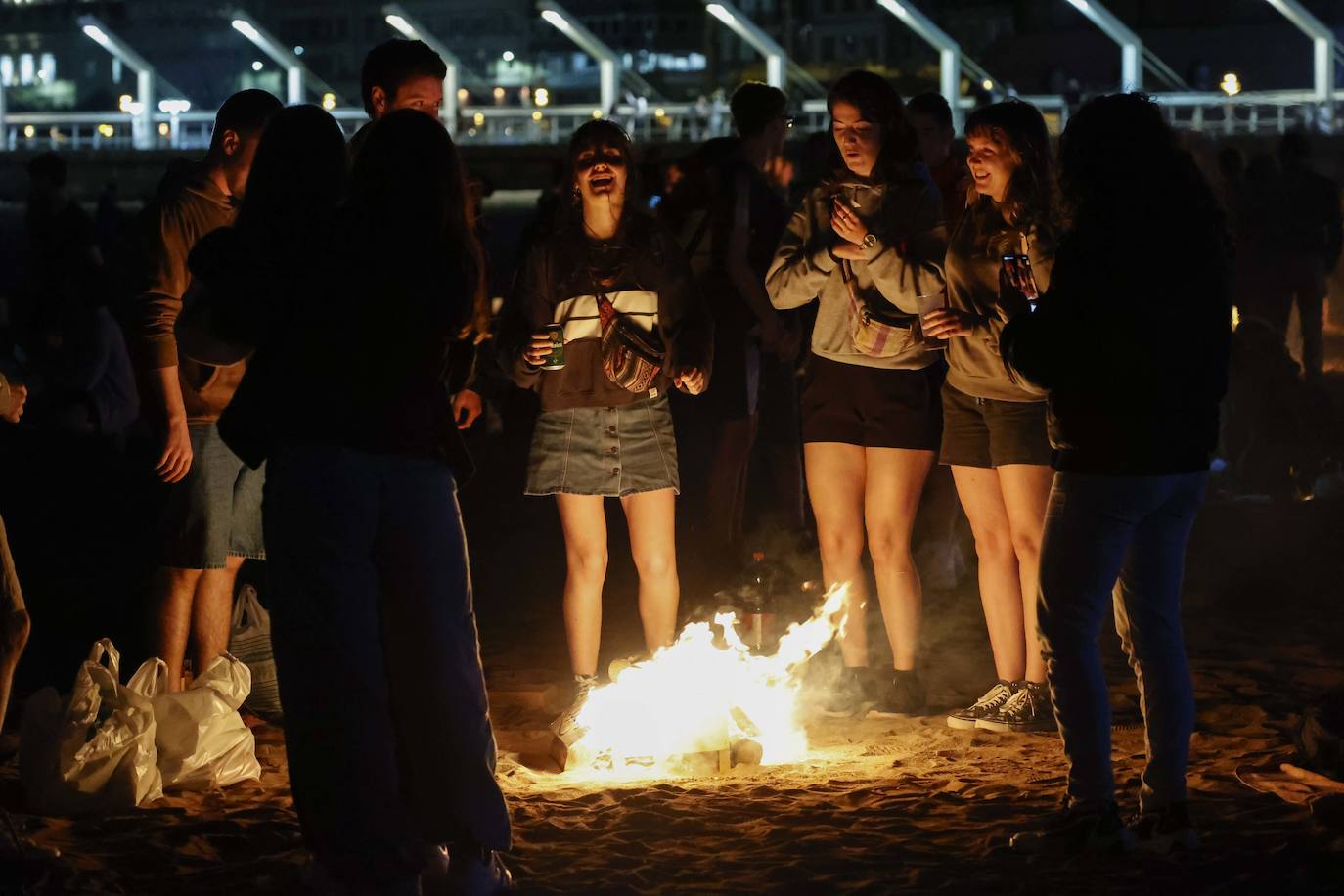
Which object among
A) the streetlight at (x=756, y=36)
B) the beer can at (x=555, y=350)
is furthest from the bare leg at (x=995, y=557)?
the streetlight at (x=756, y=36)

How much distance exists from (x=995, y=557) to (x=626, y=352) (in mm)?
1374

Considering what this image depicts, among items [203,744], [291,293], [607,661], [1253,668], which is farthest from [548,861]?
[1253,668]

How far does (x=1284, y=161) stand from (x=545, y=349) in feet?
26.8

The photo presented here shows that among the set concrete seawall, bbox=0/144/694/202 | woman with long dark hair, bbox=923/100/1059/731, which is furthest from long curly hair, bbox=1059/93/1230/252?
concrete seawall, bbox=0/144/694/202

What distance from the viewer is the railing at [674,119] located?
146 ft

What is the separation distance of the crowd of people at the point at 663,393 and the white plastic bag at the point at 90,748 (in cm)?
51

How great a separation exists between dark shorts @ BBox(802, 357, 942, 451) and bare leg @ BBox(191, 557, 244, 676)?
2014 millimetres

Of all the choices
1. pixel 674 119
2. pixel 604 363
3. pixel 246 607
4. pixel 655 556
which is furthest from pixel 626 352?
pixel 674 119

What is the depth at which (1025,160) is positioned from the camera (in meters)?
5.00

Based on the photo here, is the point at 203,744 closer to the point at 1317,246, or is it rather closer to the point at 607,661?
the point at 607,661

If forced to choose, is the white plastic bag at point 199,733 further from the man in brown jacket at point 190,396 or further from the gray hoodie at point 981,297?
the gray hoodie at point 981,297

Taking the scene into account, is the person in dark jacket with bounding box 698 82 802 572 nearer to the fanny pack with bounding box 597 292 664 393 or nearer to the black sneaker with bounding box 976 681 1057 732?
the fanny pack with bounding box 597 292 664 393

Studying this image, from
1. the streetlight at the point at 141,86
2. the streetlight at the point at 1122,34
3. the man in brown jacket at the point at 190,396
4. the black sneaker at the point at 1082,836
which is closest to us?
the black sneaker at the point at 1082,836

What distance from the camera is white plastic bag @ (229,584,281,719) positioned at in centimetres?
569
